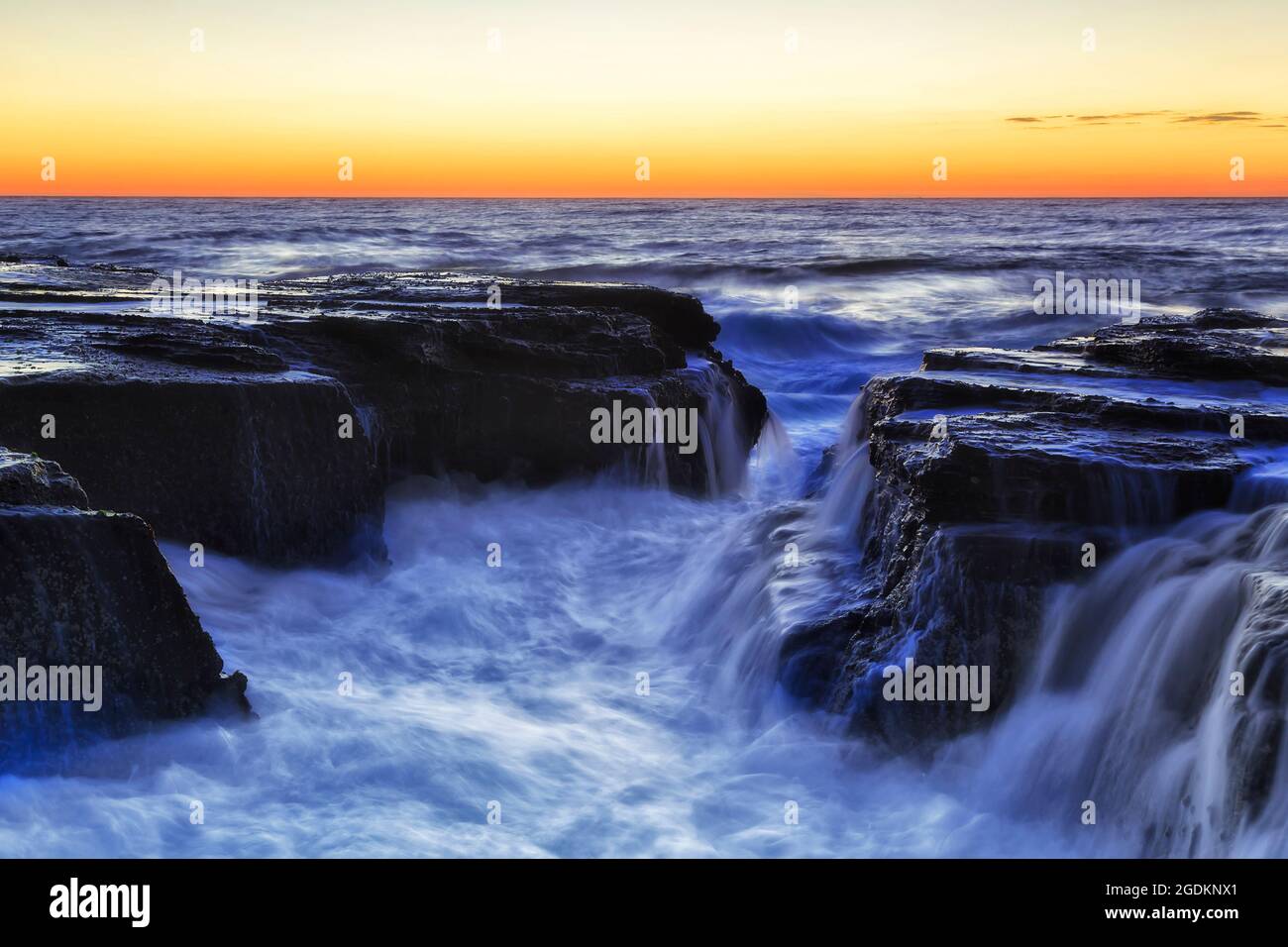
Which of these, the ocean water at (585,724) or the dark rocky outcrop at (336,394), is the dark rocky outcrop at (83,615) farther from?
the dark rocky outcrop at (336,394)

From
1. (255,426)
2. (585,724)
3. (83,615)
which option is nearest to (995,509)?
(585,724)

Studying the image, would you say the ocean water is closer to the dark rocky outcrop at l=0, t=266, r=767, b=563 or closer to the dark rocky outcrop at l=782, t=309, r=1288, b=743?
the dark rocky outcrop at l=782, t=309, r=1288, b=743

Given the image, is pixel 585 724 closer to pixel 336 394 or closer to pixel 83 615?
pixel 83 615

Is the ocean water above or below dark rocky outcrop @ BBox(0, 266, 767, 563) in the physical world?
below

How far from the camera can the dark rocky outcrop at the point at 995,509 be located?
5980 mm

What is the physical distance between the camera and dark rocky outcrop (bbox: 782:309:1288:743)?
5980mm

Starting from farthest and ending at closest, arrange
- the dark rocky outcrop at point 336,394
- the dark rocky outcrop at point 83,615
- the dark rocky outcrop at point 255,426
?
the dark rocky outcrop at point 336,394 → the dark rocky outcrop at point 255,426 → the dark rocky outcrop at point 83,615

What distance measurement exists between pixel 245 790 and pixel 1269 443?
619 centimetres

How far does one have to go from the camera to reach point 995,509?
642 cm

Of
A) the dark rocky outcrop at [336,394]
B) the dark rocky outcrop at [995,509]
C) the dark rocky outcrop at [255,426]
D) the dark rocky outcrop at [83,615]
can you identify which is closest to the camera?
the dark rocky outcrop at [83,615]

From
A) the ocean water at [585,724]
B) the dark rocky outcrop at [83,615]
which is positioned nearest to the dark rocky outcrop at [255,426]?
the dark rocky outcrop at [83,615]

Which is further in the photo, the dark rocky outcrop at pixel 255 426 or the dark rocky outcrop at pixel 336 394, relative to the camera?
the dark rocky outcrop at pixel 336 394

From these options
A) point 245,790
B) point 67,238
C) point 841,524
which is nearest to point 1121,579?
point 841,524

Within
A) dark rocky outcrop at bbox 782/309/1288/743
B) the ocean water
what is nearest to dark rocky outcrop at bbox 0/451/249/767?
the ocean water
